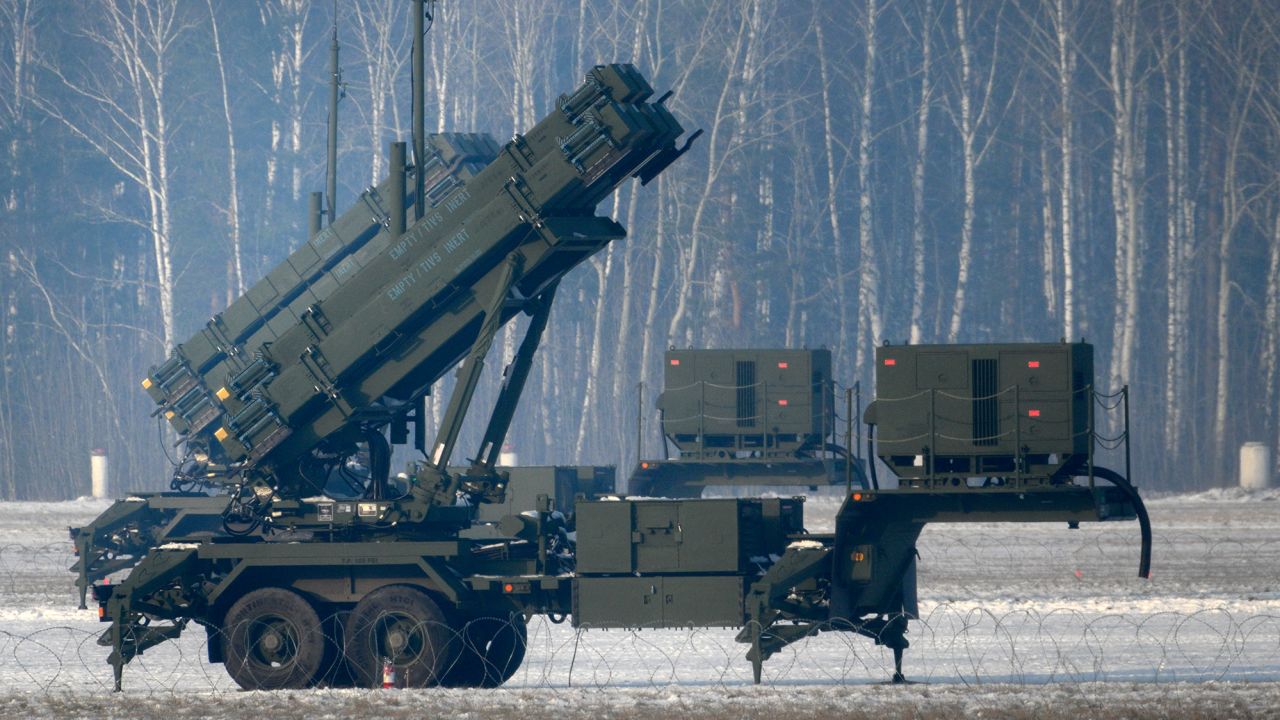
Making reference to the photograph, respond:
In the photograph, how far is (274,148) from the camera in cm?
6112

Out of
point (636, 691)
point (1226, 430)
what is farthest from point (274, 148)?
point (636, 691)

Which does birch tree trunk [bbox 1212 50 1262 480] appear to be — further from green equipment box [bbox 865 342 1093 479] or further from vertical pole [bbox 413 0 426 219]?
vertical pole [bbox 413 0 426 219]

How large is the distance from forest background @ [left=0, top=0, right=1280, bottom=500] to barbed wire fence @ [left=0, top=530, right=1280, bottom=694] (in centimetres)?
2612

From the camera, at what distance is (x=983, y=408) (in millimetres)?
17156

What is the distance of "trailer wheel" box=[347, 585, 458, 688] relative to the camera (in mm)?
17250

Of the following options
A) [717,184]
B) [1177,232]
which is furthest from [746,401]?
[717,184]

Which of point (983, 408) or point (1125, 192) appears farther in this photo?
point (1125, 192)

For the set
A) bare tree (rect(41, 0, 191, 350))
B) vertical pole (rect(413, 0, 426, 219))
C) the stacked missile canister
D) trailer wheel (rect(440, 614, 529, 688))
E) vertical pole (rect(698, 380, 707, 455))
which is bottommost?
trailer wheel (rect(440, 614, 529, 688))

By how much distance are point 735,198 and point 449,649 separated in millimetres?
40084

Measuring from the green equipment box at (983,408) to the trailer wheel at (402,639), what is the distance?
15.0 feet

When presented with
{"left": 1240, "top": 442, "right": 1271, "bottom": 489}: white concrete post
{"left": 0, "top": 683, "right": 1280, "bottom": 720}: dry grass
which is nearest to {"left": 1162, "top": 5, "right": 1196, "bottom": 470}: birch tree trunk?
{"left": 1240, "top": 442, "right": 1271, "bottom": 489}: white concrete post

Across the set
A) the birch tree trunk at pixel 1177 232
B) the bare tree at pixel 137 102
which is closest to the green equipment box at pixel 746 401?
the birch tree trunk at pixel 1177 232

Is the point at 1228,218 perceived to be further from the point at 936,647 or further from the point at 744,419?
the point at 936,647

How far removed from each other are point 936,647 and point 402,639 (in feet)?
21.4
